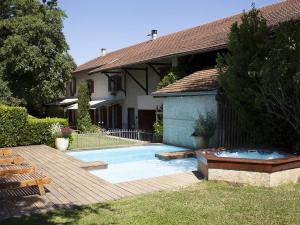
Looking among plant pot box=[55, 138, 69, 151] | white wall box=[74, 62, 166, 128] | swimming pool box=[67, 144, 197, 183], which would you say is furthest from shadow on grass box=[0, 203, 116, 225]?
white wall box=[74, 62, 166, 128]

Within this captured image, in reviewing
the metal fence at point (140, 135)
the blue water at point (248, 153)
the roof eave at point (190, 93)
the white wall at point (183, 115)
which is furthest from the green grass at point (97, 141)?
the blue water at point (248, 153)

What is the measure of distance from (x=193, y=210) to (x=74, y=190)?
132 inches

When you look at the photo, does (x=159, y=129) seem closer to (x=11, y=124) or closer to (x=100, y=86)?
(x=11, y=124)

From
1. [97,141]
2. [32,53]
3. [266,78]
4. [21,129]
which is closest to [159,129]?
[97,141]

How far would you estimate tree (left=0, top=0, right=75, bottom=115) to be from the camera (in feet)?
92.8

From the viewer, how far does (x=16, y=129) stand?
1820 cm

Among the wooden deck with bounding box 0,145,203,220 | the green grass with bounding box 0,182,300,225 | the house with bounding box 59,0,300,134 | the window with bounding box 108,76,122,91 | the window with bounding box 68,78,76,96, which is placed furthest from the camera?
the window with bounding box 68,78,76,96

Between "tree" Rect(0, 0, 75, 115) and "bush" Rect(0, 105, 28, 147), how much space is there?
10.9 meters

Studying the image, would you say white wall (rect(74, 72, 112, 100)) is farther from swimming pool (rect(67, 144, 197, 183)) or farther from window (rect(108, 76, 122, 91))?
swimming pool (rect(67, 144, 197, 183))

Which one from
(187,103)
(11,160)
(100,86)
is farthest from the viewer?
(100,86)

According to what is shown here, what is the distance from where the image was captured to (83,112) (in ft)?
104

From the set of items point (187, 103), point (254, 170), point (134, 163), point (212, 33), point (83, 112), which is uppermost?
point (212, 33)

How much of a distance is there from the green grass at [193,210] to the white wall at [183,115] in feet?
29.4

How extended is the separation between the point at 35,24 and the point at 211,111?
699 inches
